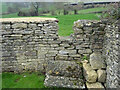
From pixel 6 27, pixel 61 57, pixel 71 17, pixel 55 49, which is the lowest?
pixel 61 57

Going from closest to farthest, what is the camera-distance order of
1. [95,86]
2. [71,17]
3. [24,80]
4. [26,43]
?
[95,86], [24,80], [26,43], [71,17]

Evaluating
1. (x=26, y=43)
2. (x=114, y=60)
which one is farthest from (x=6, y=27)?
(x=114, y=60)

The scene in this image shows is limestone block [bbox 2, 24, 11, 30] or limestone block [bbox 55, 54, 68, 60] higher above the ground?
limestone block [bbox 2, 24, 11, 30]

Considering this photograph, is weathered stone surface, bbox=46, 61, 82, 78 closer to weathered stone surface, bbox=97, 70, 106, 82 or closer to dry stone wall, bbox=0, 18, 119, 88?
dry stone wall, bbox=0, 18, 119, 88

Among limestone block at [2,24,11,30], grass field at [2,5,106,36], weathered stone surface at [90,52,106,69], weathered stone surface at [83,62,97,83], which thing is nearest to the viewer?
weathered stone surface at [83,62,97,83]

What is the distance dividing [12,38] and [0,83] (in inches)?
76.8

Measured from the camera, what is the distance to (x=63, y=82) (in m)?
5.50

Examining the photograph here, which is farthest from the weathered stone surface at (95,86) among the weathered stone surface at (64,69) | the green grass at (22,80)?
the green grass at (22,80)

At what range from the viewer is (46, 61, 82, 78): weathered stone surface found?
591 cm

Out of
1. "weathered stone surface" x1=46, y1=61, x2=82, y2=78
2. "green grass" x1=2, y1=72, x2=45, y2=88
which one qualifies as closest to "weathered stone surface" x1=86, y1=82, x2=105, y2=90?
"weathered stone surface" x1=46, y1=61, x2=82, y2=78

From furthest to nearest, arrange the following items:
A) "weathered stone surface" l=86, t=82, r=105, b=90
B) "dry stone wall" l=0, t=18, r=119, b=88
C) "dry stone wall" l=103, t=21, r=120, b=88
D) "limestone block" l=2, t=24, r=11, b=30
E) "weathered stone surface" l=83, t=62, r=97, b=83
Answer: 1. "limestone block" l=2, t=24, r=11, b=30
2. "dry stone wall" l=0, t=18, r=119, b=88
3. "weathered stone surface" l=83, t=62, r=97, b=83
4. "weathered stone surface" l=86, t=82, r=105, b=90
5. "dry stone wall" l=103, t=21, r=120, b=88

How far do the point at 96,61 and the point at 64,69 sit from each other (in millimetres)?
1317

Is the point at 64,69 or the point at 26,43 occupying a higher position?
the point at 26,43

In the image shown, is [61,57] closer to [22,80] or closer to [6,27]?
[22,80]
